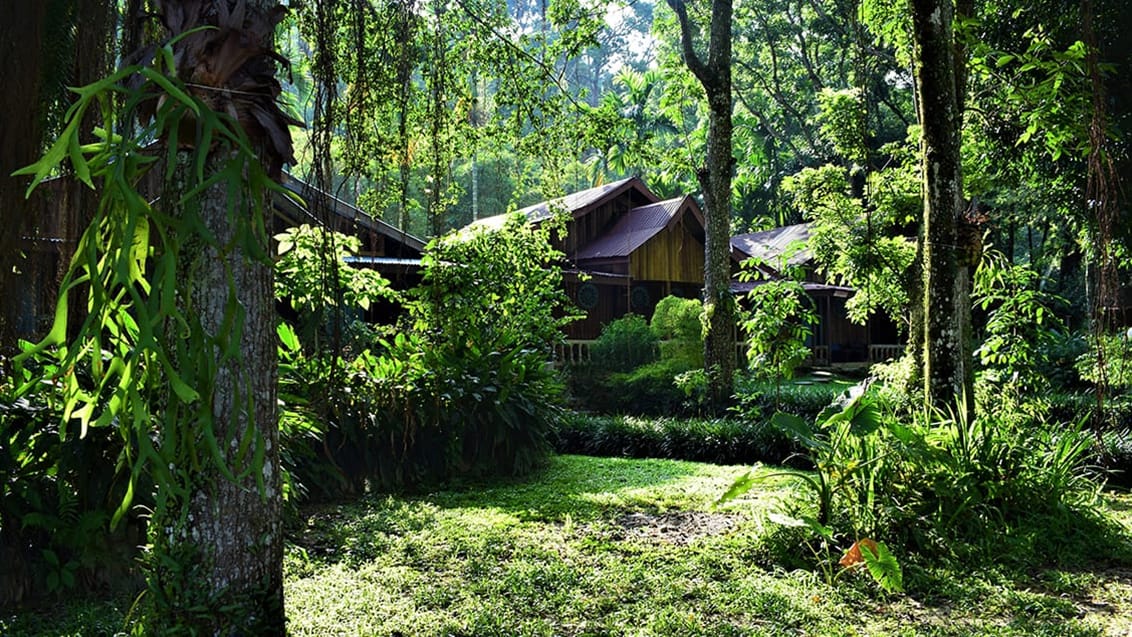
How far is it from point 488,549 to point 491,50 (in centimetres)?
411

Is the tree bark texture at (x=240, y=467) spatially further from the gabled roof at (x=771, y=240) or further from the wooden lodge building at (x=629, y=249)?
the gabled roof at (x=771, y=240)

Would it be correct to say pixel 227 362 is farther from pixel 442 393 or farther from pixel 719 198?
pixel 719 198

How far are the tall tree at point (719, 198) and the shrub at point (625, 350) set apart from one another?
2.80 m

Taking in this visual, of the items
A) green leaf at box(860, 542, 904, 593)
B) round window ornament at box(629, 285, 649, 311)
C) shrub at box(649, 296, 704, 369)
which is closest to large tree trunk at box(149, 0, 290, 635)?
green leaf at box(860, 542, 904, 593)

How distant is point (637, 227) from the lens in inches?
894

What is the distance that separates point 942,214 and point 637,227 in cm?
1710

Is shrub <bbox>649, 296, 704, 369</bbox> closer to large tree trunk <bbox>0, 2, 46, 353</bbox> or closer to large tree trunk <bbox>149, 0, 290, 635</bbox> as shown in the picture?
large tree trunk <bbox>149, 0, 290, 635</bbox>

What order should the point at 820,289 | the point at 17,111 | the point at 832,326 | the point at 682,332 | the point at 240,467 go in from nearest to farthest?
the point at 17,111 < the point at 240,467 < the point at 682,332 < the point at 820,289 < the point at 832,326

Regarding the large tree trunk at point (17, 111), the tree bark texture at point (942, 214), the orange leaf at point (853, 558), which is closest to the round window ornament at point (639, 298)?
the tree bark texture at point (942, 214)

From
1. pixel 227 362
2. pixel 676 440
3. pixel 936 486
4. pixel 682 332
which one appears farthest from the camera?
pixel 682 332

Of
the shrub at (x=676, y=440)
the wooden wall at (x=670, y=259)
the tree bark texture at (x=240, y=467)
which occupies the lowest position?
the shrub at (x=676, y=440)

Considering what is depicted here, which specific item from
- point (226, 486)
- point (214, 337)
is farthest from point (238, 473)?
point (214, 337)

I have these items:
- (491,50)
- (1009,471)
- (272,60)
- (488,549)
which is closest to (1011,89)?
(1009,471)

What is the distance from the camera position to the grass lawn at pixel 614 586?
3492 mm
